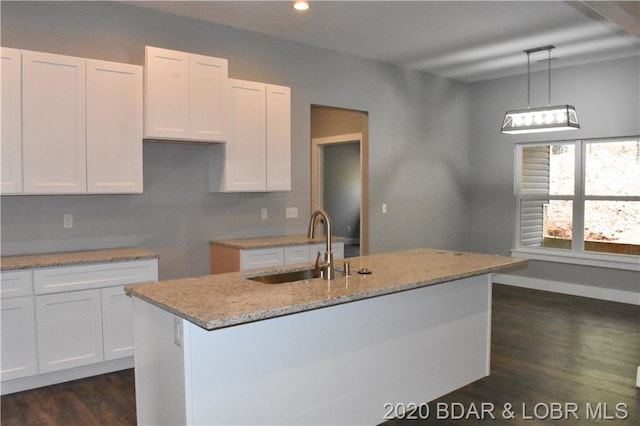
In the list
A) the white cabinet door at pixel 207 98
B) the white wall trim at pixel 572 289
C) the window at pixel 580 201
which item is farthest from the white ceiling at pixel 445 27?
the white wall trim at pixel 572 289

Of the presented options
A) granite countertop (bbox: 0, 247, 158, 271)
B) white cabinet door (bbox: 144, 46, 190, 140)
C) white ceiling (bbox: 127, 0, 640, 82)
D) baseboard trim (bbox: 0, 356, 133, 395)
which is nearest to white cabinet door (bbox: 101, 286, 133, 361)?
baseboard trim (bbox: 0, 356, 133, 395)

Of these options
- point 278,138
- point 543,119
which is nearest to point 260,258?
point 278,138

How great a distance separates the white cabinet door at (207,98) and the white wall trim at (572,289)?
4.66m

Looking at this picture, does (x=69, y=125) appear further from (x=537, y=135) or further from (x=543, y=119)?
(x=537, y=135)

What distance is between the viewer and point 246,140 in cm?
454

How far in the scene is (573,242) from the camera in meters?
6.41

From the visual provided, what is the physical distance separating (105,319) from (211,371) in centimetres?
182

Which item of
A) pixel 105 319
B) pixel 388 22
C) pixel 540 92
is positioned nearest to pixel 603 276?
pixel 540 92

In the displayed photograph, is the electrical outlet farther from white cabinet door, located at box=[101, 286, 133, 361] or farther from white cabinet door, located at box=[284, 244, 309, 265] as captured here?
white cabinet door, located at box=[101, 286, 133, 361]

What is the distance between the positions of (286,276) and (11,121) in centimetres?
212

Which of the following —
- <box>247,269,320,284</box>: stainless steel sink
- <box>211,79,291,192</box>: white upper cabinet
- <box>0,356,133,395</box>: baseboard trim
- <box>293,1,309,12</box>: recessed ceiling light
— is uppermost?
<box>293,1,309,12</box>: recessed ceiling light

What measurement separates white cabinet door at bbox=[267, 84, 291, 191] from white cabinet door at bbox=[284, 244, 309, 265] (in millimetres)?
591

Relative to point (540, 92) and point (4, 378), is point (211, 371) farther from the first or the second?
point (540, 92)

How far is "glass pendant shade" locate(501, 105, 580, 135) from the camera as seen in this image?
4.67 meters
